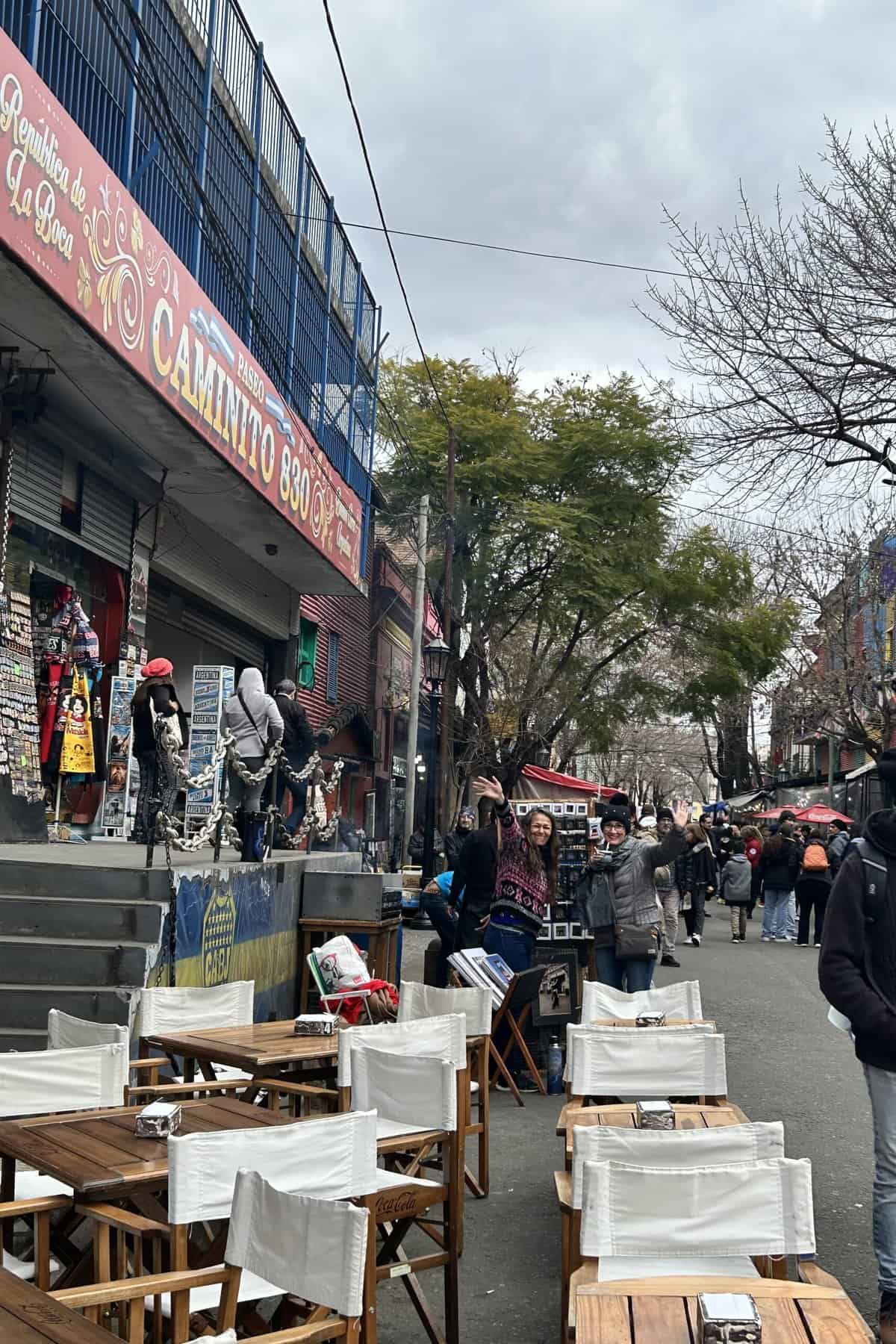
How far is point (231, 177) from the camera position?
1479 centimetres

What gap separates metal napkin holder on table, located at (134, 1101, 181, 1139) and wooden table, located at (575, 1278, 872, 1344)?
1.77m

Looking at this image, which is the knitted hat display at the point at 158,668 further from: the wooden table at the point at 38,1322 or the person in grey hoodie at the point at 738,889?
the person in grey hoodie at the point at 738,889

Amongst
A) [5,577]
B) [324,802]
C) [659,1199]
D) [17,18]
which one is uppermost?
[17,18]

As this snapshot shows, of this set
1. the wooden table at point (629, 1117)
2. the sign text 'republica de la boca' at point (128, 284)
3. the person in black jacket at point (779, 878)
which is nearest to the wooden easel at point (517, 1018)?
the wooden table at point (629, 1117)

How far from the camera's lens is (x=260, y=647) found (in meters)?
20.1

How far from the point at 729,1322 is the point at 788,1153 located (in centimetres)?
488

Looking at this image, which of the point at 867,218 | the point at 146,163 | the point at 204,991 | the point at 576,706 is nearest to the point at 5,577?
the point at 146,163

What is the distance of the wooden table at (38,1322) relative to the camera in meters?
2.58

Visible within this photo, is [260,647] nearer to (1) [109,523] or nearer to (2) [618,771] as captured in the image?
(1) [109,523]

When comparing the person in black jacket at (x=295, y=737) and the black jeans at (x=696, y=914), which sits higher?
the person in black jacket at (x=295, y=737)

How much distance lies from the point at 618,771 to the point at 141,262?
241ft

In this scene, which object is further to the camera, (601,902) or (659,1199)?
(601,902)

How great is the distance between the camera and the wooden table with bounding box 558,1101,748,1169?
4891 mm

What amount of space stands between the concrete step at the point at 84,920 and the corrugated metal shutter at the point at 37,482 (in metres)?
4.47
